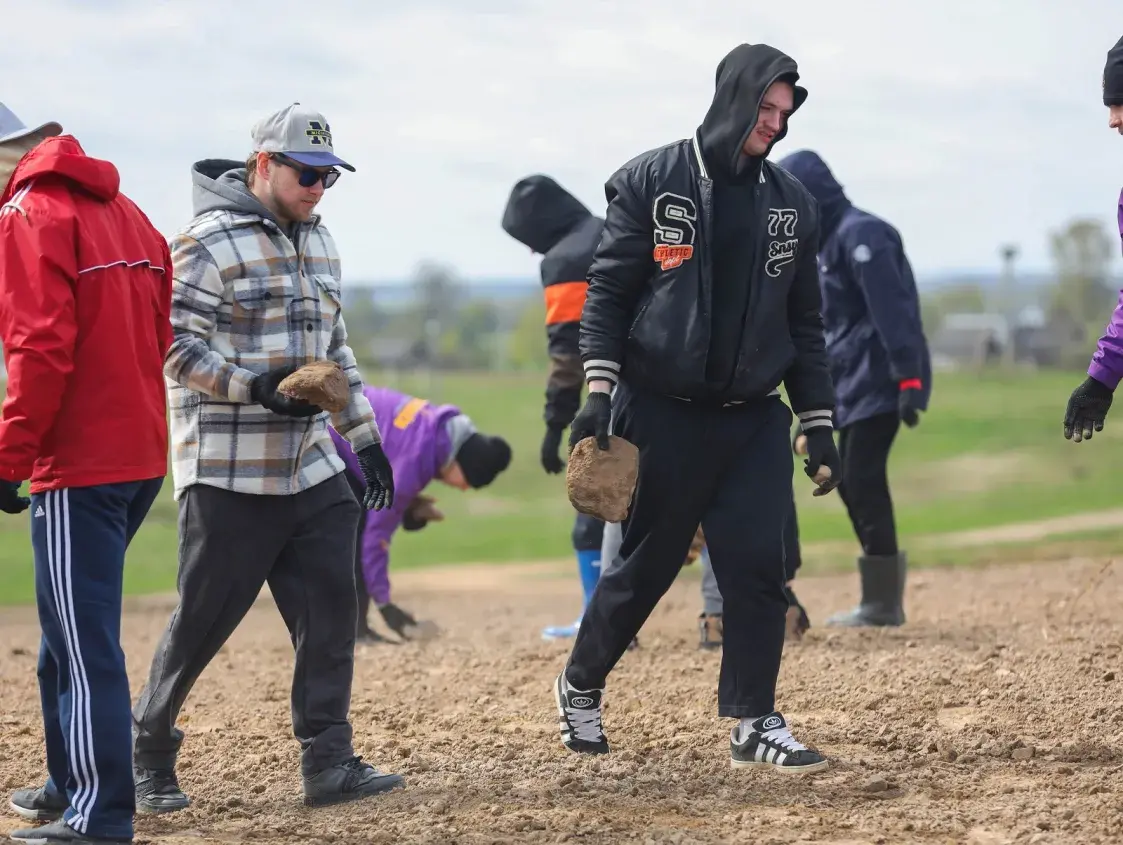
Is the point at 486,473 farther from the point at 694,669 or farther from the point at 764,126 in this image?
the point at 764,126

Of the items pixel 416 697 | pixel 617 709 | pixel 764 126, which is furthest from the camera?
pixel 416 697

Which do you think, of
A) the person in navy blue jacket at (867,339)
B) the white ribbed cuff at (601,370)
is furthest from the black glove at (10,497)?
the person in navy blue jacket at (867,339)

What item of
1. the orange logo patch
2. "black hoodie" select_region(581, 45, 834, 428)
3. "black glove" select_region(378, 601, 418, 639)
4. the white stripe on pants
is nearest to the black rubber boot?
"black glove" select_region(378, 601, 418, 639)

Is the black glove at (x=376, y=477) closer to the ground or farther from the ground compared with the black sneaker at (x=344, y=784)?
farther from the ground

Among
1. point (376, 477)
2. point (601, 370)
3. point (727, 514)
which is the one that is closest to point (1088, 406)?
point (727, 514)

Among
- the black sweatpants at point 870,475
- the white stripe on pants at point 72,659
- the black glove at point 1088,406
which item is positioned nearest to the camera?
the white stripe on pants at point 72,659

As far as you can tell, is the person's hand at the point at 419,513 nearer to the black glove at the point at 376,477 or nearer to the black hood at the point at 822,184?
the black hood at the point at 822,184

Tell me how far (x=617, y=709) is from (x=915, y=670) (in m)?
1.25

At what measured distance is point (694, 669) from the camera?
6961mm

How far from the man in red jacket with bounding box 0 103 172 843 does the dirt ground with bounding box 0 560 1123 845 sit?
1.44ft

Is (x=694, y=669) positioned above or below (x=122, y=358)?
below

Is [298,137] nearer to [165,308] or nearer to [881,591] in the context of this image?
[165,308]

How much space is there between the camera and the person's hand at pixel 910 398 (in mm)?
7766

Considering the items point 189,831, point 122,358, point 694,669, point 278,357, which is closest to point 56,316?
point 122,358
